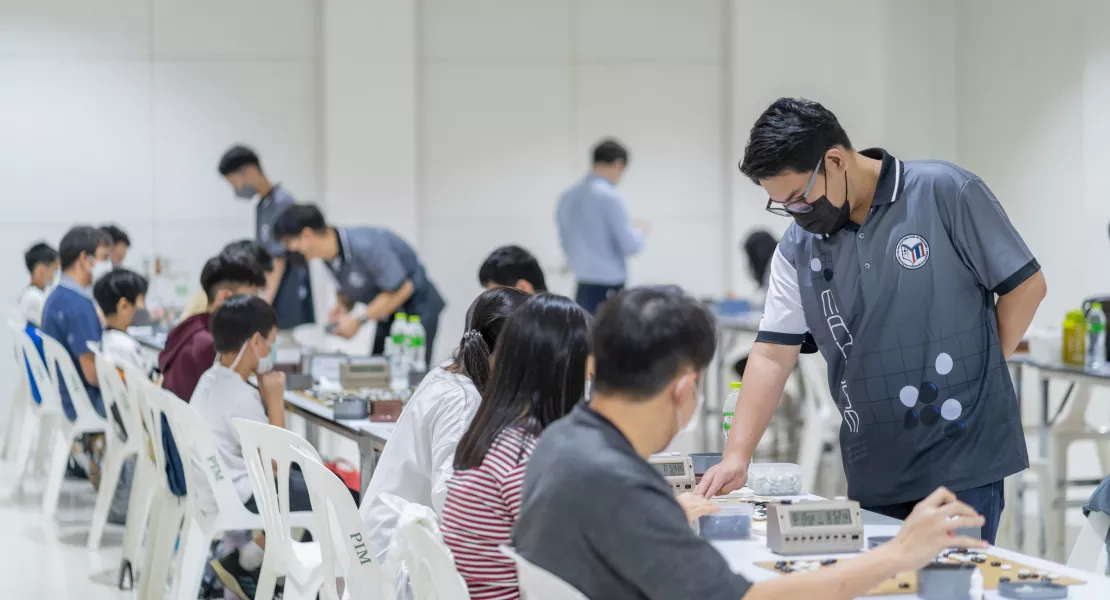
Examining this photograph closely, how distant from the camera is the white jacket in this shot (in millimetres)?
2594

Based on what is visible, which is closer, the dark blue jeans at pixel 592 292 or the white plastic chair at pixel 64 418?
the white plastic chair at pixel 64 418

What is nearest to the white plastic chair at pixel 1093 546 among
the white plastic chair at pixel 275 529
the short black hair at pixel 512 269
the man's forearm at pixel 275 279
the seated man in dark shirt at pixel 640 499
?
the seated man in dark shirt at pixel 640 499

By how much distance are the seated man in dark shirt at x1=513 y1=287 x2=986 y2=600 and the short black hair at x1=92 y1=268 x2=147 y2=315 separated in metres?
4.19

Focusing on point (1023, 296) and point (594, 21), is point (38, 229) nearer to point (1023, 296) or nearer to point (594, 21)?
point (594, 21)

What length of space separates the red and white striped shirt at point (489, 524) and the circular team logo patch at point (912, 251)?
921 millimetres

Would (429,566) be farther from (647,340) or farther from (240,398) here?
(240,398)

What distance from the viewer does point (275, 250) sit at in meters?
6.74

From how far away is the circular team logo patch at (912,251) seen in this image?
2461mm

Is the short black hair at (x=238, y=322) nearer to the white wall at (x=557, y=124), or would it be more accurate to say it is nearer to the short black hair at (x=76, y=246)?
the short black hair at (x=76, y=246)

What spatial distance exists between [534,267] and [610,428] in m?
2.79

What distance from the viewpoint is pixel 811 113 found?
8.00ft

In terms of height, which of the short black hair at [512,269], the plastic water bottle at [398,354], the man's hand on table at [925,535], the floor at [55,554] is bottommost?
the floor at [55,554]

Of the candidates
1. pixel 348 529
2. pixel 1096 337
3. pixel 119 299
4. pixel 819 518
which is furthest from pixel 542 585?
pixel 119 299

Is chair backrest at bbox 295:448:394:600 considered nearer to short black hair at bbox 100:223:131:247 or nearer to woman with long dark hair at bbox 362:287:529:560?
woman with long dark hair at bbox 362:287:529:560
